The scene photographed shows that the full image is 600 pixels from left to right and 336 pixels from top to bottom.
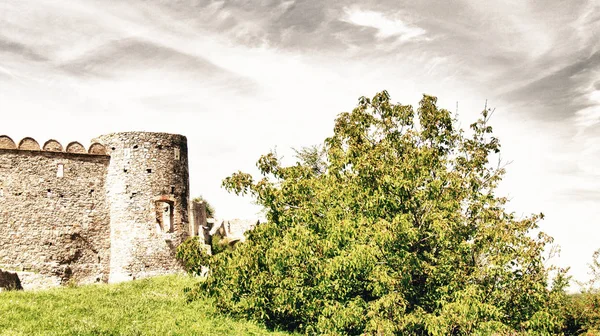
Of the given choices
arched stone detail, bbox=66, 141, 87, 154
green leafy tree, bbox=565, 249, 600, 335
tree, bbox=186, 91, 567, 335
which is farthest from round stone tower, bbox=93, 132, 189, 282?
green leafy tree, bbox=565, 249, 600, 335

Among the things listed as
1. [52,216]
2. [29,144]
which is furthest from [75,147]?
[52,216]

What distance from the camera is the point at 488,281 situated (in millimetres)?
13211

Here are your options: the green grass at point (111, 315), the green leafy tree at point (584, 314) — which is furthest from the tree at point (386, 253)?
the green leafy tree at point (584, 314)

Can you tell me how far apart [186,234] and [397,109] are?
1354 centimetres

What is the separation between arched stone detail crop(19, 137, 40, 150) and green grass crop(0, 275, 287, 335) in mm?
Answer: 8696

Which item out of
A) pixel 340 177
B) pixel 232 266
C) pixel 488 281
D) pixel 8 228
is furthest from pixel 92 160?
pixel 488 281

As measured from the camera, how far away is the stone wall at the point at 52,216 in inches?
875

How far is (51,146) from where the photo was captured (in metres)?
23.8

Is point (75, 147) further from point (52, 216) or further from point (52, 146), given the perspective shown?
point (52, 216)

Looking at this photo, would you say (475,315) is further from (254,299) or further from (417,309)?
(254,299)

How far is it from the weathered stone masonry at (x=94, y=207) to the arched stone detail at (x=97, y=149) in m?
0.04

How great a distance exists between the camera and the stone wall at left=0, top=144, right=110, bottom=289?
22.2 metres

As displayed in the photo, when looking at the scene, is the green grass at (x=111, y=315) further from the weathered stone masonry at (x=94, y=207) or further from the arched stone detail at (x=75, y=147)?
the arched stone detail at (x=75, y=147)

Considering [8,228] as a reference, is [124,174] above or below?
above
